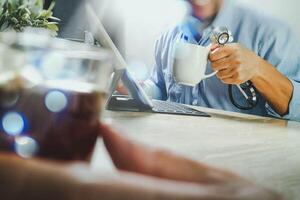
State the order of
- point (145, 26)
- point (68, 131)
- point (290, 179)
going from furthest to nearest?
point (145, 26) < point (290, 179) < point (68, 131)

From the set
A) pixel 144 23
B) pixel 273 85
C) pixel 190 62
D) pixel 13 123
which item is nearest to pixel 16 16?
pixel 190 62

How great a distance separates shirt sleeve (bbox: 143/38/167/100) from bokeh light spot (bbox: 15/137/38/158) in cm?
197

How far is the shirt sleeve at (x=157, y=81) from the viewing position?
2.44m

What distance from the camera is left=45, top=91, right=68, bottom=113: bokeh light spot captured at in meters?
0.40

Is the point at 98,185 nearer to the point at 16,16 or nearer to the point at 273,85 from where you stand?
the point at 16,16

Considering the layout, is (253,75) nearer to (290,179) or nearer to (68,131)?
(290,179)

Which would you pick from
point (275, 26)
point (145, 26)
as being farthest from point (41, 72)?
point (145, 26)

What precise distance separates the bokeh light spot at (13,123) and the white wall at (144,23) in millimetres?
2266

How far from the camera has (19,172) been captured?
30cm

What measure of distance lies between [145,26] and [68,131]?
2.50 meters

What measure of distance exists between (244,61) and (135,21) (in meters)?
1.23

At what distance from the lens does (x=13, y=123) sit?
0.40 metres

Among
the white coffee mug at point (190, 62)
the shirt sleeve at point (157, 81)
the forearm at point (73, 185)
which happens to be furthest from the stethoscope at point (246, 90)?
the forearm at point (73, 185)

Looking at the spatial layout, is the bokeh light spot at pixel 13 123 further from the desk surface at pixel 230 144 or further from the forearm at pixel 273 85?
the forearm at pixel 273 85
